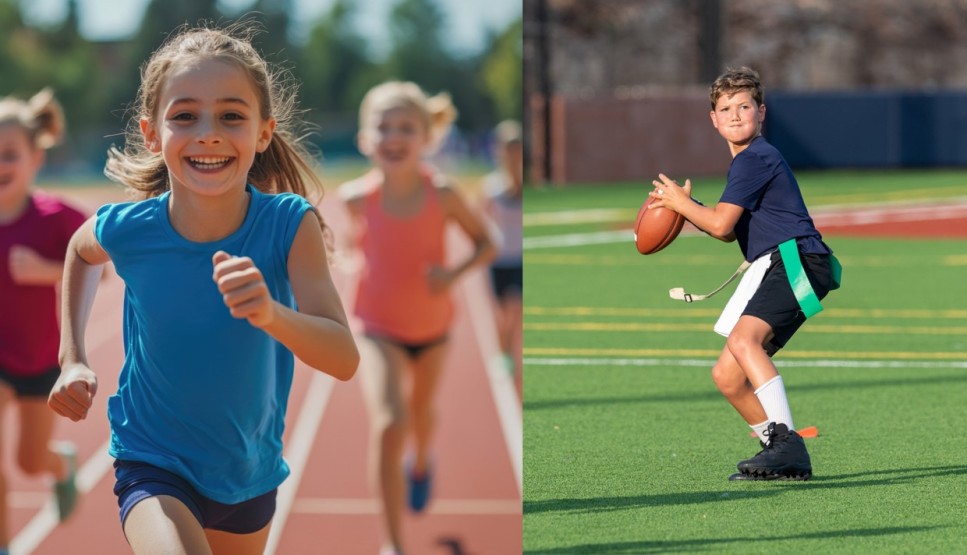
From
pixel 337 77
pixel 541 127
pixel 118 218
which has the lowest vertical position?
pixel 541 127

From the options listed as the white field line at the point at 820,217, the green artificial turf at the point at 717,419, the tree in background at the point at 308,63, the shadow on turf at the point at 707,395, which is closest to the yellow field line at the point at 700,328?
the green artificial turf at the point at 717,419

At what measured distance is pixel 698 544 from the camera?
5.07m

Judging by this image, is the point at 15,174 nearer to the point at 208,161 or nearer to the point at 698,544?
the point at 208,161

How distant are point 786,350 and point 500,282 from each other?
691cm

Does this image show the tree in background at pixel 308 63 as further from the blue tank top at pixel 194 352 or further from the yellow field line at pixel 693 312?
the yellow field line at pixel 693 312

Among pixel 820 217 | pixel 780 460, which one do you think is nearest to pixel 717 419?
pixel 780 460

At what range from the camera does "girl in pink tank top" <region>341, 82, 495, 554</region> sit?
10.9 ft

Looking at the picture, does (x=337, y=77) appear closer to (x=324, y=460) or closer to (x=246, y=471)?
(x=246, y=471)

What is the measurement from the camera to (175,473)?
11.8 feet

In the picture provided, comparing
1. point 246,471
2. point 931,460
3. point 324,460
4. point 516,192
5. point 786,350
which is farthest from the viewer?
point 786,350

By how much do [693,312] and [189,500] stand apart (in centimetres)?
893

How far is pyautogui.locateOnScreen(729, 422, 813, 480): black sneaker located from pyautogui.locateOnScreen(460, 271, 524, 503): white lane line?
217cm

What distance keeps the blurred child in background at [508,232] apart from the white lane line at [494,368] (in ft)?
0.20

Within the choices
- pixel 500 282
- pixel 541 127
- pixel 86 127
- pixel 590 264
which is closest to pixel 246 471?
pixel 500 282
